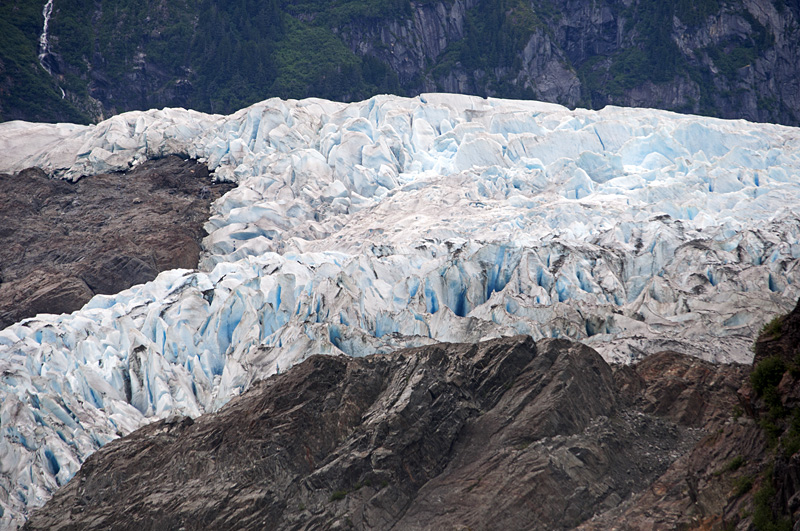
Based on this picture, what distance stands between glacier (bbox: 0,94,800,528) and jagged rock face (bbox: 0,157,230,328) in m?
1.76

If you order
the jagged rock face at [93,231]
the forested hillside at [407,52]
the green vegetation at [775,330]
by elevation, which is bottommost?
the jagged rock face at [93,231]

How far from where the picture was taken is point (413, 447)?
79.3 feet

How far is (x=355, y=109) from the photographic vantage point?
60.1m

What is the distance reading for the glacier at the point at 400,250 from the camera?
100 feet

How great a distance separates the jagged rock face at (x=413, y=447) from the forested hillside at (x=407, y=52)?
58.7m

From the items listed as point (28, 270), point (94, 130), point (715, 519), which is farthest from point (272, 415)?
point (94, 130)

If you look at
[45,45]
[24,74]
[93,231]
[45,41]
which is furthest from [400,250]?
[45,41]

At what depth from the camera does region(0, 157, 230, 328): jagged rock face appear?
43.0 m

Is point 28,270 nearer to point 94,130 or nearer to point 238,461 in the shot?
point 94,130

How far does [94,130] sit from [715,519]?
52.6 meters

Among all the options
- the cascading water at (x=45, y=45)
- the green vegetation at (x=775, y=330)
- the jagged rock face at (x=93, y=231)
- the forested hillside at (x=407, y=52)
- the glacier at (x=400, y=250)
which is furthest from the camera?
the forested hillside at (x=407, y=52)

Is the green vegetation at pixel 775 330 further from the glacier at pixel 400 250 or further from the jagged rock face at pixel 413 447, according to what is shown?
the glacier at pixel 400 250

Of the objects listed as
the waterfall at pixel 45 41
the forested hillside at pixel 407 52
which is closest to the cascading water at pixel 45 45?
the waterfall at pixel 45 41

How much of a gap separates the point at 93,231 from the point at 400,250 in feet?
62.3
